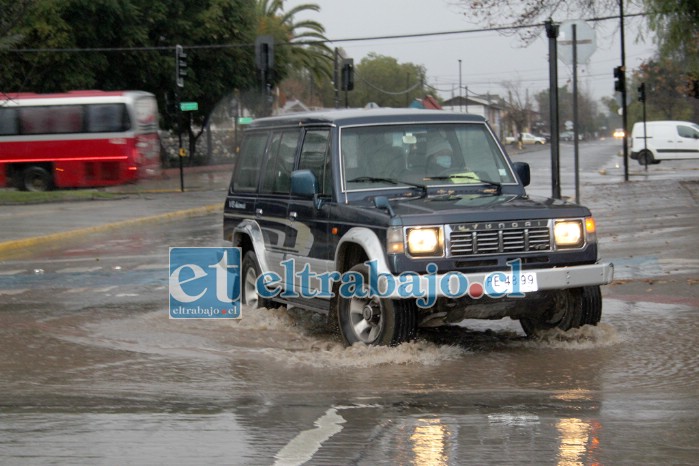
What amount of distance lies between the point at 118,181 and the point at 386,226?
32.9 metres

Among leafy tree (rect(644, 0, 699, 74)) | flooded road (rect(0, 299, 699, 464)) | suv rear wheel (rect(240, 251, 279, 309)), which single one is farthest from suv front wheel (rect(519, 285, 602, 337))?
leafy tree (rect(644, 0, 699, 74))

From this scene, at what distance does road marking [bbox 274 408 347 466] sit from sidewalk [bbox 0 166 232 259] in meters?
12.9

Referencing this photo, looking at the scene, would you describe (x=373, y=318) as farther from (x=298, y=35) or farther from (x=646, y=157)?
(x=298, y=35)

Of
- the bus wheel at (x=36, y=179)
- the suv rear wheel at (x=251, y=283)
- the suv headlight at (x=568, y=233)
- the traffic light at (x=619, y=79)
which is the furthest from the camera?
the bus wheel at (x=36, y=179)

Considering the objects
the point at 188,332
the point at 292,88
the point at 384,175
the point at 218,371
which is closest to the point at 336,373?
the point at 218,371

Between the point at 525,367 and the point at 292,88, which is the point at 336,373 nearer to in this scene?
the point at 525,367

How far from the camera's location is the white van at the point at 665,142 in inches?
1900

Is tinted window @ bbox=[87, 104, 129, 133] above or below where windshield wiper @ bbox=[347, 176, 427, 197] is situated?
above

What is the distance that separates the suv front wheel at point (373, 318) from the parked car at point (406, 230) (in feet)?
0.03

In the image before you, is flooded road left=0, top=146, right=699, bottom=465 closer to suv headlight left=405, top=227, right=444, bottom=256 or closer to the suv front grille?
suv headlight left=405, top=227, right=444, bottom=256

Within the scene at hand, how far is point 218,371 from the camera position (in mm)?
8180

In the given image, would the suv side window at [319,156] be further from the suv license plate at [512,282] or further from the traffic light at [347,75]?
the traffic light at [347,75]

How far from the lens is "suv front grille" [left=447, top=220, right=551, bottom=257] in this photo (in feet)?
26.3

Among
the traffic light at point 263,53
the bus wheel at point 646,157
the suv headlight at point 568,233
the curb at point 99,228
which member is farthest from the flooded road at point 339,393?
the bus wheel at point 646,157
